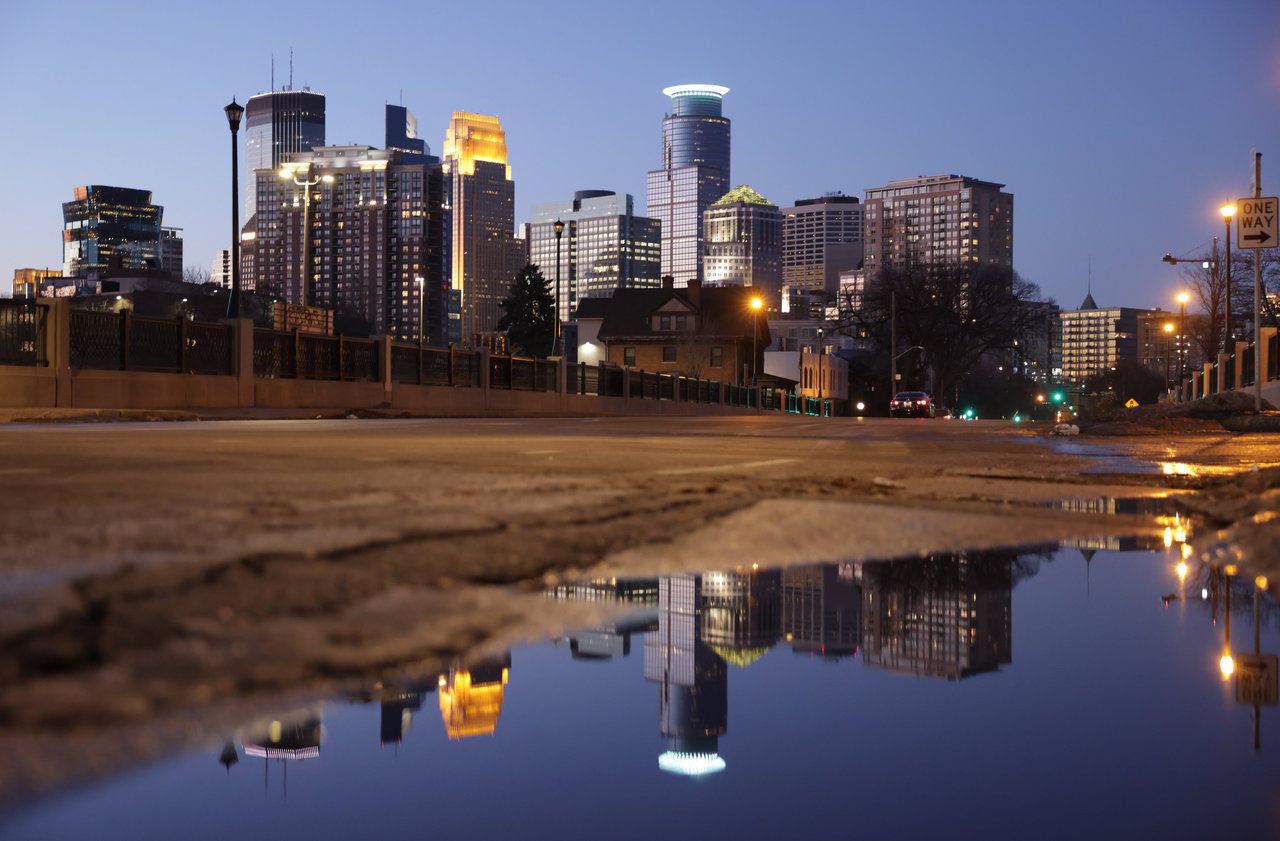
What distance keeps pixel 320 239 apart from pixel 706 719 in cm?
12428

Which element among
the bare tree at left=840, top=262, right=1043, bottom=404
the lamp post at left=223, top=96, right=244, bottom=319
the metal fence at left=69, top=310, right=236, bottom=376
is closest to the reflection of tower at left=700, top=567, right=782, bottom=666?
the metal fence at left=69, top=310, right=236, bottom=376

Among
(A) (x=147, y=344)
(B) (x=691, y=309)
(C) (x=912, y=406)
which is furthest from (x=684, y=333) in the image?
(A) (x=147, y=344)

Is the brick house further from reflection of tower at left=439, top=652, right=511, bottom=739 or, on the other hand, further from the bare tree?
reflection of tower at left=439, top=652, right=511, bottom=739

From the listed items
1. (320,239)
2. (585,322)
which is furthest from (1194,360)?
(320,239)

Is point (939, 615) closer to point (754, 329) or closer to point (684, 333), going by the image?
point (754, 329)

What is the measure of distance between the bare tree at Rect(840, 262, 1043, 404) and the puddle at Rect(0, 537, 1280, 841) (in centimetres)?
7880

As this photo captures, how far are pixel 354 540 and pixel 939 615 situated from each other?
5.50 feet

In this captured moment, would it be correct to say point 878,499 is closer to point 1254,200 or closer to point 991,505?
point 991,505

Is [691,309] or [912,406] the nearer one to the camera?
[912,406]

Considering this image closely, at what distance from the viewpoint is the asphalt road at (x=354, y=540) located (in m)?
2.21

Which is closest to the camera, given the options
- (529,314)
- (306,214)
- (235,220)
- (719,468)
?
(719,468)

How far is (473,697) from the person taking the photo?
232 cm

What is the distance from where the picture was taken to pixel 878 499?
5914 mm

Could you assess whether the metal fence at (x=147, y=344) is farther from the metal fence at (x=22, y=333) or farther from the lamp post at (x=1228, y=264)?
the lamp post at (x=1228, y=264)
